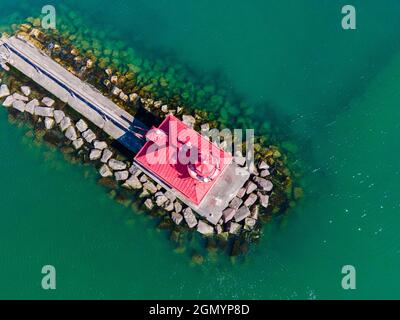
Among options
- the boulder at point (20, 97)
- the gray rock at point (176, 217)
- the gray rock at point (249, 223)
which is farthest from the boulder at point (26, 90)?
the gray rock at point (249, 223)

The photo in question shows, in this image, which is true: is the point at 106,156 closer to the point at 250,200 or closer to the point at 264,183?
the point at 250,200

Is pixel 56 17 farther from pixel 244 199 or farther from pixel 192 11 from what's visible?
pixel 244 199

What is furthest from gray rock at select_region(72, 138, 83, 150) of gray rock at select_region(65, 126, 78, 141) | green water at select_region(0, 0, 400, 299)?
green water at select_region(0, 0, 400, 299)

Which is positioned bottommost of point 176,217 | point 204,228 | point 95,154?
point 204,228

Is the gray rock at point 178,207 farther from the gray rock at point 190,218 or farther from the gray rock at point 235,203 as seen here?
the gray rock at point 235,203

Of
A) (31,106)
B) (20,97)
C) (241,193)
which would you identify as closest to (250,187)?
(241,193)
